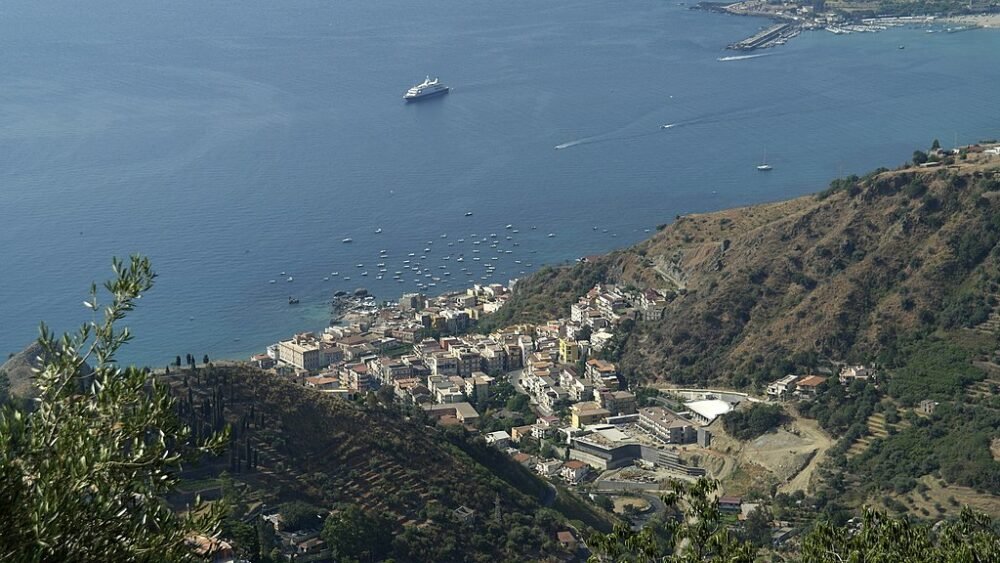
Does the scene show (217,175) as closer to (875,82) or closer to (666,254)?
(666,254)

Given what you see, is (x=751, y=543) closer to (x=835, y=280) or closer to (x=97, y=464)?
(x=97, y=464)

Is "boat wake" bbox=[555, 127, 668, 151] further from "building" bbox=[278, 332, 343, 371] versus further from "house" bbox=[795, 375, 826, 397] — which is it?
"house" bbox=[795, 375, 826, 397]

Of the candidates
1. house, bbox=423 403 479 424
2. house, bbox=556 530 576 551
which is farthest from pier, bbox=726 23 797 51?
house, bbox=556 530 576 551

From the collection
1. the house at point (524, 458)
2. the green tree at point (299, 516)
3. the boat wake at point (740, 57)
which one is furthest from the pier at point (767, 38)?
the green tree at point (299, 516)

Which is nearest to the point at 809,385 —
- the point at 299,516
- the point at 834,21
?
the point at 299,516

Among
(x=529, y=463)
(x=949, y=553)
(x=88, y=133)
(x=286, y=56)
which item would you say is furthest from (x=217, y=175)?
(x=949, y=553)
